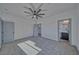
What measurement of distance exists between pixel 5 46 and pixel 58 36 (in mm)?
3032

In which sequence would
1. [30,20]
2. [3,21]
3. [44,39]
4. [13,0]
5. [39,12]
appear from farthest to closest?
1. [44,39]
2. [30,20]
3. [39,12]
4. [3,21]
5. [13,0]

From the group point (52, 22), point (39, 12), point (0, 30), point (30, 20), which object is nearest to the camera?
point (0, 30)

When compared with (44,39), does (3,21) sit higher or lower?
higher

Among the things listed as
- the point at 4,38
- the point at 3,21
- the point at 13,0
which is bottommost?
the point at 4,38

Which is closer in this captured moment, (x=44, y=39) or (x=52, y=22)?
(x=44, y=39)

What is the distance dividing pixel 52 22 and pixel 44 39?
126 cm

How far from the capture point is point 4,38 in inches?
119

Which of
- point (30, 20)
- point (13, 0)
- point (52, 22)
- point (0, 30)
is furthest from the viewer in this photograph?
point (52, 22)

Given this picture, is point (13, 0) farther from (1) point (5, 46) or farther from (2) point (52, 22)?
(2) point (52, 22)

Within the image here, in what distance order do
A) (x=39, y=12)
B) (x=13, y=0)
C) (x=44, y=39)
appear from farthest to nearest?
1. (x=44, y=39)
2. (x=39, y=12)
3. (x=13, y=0)

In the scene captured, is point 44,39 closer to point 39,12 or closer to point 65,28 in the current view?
point 65,28

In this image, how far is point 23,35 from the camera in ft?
16.0

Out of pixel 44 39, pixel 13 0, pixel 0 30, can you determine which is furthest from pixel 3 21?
pixel 44 39

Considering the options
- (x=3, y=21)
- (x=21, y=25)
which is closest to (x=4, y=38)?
(x=3, y=21)
